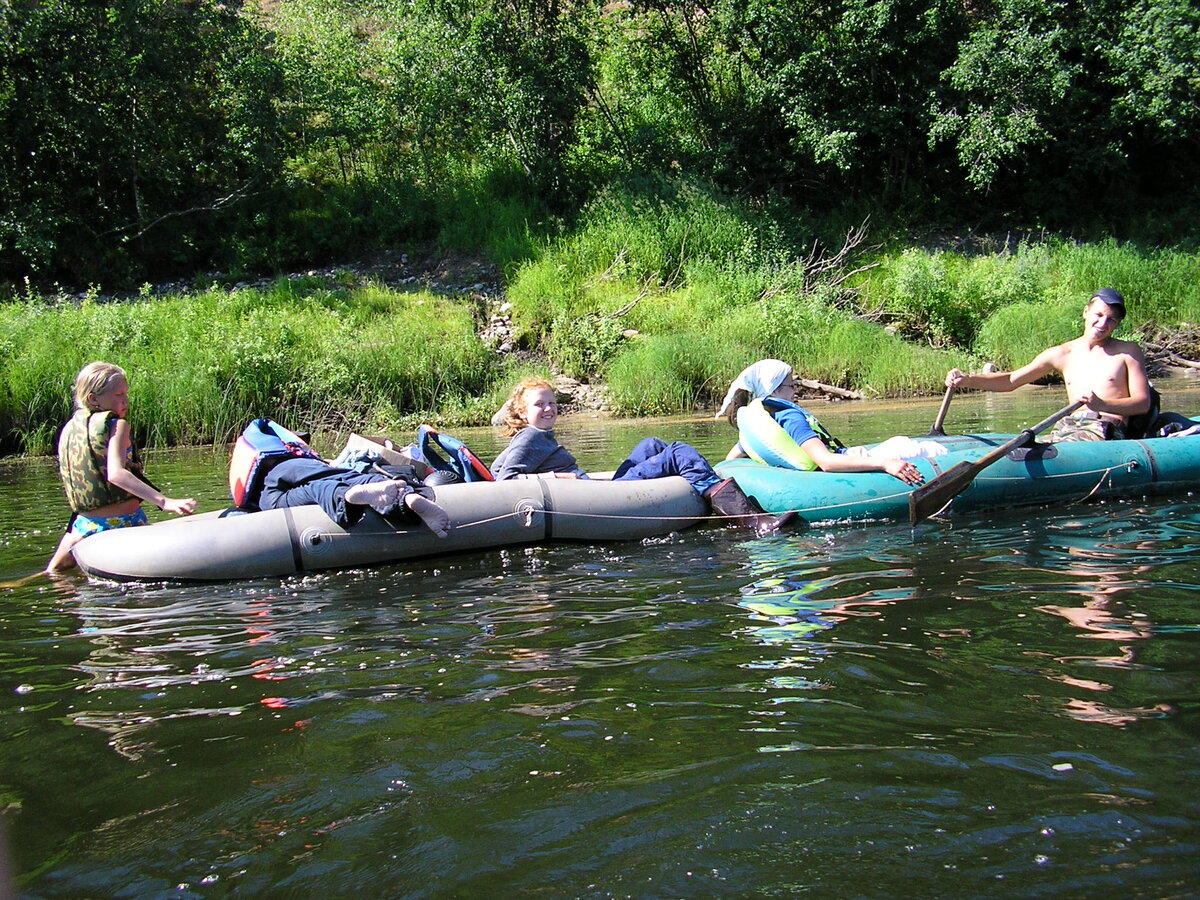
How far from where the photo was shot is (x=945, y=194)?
21562 mm

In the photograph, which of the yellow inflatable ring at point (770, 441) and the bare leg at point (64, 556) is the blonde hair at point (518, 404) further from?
the bare leg at point (64, 556)

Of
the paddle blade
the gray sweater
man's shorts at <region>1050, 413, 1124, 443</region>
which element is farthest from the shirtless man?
the gray sweater

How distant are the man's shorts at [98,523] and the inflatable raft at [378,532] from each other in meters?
0.21

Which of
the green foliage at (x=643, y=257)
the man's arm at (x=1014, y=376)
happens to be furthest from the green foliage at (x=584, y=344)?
the man's arm at (x=1014, y=376)

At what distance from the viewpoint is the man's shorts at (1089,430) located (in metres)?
7.12

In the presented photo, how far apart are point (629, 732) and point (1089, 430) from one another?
5.21 m

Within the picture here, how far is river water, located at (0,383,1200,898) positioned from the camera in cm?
241

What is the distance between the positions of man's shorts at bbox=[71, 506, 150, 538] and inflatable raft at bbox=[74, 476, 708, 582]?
0.70ft

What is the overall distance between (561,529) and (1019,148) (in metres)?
17.3

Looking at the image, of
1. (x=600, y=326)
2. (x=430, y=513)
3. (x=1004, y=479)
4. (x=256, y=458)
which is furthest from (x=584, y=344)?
(x=430, y=513)

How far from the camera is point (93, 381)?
5.61 m

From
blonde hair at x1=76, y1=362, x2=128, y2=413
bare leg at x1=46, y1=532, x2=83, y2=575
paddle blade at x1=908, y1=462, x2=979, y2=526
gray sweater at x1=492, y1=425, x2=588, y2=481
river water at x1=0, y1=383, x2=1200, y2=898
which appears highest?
blonde hair at x1=76, y1=362, x2=128, y2=413

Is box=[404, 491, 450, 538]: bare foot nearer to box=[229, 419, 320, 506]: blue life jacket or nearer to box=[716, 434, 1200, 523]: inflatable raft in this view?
box=[229, 419, 320, 506]: blue life jacket

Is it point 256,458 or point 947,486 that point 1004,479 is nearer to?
point 947,486
